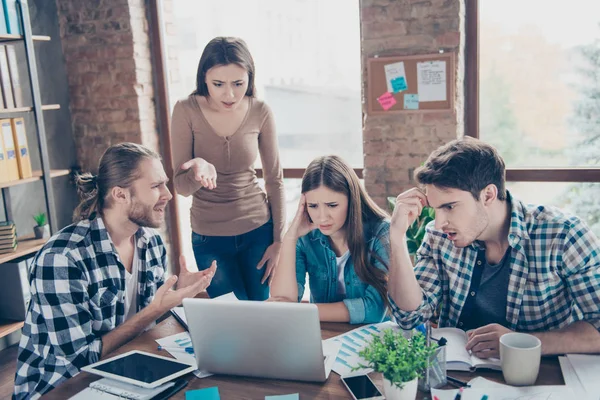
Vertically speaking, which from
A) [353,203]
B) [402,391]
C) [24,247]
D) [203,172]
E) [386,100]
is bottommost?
[24,247]

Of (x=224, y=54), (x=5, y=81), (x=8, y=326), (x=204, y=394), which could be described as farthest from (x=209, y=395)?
(x=5, y=81)

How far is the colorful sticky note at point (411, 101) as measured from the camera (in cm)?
296

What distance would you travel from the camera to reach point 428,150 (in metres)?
2.98

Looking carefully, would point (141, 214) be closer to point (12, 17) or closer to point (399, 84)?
point (399, 84)

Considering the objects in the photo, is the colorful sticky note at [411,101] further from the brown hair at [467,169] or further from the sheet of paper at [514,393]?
the sheet of paper at [514,393]

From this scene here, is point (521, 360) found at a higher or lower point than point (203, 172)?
lower

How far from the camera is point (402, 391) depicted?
1.21 metres

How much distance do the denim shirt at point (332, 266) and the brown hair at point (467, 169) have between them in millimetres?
342

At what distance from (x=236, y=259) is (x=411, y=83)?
1.27m

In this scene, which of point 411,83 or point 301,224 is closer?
point 301,224

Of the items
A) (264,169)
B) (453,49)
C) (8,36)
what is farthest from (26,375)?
(453,49)

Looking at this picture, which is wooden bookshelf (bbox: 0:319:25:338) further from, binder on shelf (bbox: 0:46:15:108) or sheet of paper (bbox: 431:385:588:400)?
sheet of paper (bbox: 431:385:588:400)

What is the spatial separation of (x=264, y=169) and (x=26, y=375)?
1.32 metres

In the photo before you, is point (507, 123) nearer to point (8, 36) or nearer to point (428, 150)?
point (428, 150)
